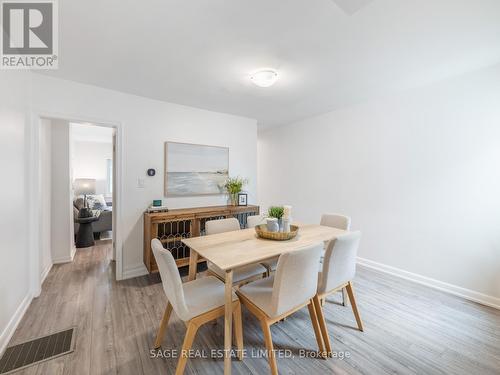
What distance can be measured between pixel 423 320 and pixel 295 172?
2911mm

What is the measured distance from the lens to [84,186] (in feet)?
21.2

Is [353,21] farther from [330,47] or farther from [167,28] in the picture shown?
[167,28]

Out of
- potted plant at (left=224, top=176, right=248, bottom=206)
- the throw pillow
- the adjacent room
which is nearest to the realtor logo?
the adjacent room

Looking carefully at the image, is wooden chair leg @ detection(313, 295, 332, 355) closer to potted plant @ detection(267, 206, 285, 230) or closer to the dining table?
the dining table

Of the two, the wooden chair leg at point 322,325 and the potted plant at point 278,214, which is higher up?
the potted plant at point 278,214

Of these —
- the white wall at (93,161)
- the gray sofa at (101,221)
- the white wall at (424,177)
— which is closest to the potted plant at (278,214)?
the white wall at (424,177)

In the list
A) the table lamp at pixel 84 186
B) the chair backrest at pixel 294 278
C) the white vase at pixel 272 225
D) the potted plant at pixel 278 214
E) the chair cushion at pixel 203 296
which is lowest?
the chair cushion at pixel 203 296

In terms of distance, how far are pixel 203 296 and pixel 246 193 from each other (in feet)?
8.19

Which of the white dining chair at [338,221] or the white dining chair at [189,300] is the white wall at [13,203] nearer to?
the white dining chair at [189,300]

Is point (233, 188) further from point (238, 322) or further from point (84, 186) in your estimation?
point (84, 186)

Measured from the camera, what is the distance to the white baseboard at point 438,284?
225 centimetres

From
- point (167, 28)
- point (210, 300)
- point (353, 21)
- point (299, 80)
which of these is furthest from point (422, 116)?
point (210, 300)

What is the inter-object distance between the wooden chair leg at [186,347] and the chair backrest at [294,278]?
527 mm

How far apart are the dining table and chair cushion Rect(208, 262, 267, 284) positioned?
0.23m
